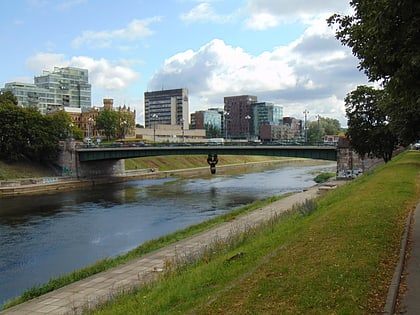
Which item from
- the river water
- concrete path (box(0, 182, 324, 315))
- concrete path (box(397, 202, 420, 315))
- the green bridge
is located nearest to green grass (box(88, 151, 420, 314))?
concrete path (box(397, 202, 420, 315))

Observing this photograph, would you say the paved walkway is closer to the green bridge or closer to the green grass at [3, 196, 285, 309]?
the green grass at [3, 196, 285, 309]

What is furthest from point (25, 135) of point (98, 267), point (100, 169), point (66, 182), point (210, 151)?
point (98, 267)

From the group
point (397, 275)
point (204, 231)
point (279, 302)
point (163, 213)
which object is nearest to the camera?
point (279, 302)

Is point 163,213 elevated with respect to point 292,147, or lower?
lower

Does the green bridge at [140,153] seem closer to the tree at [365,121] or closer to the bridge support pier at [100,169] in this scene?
the bridge support pier at [100,169]

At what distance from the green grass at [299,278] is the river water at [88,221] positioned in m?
11.7

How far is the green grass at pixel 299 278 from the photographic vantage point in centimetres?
749

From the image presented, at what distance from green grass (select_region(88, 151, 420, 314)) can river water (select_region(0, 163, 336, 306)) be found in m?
11.7

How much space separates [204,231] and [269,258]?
15.2 metres

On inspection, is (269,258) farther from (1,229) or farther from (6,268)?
(1,229)

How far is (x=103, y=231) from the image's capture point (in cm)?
3284

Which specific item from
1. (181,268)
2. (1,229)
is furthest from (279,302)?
(1,229)

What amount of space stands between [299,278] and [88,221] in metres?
31.7

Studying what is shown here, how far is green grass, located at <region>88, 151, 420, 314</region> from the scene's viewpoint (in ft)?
24.6
